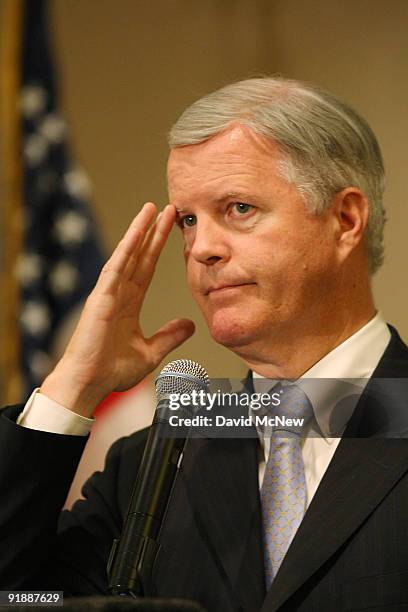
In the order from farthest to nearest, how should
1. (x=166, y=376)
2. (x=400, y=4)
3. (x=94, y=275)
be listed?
1. (x=94, y=275)
2. (x=400, y=4)
3. (x=166, y=376)

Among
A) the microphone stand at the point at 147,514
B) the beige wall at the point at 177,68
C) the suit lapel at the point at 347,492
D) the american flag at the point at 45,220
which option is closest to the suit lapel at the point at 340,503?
the suit lapel at the point at 347,492

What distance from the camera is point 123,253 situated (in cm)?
193

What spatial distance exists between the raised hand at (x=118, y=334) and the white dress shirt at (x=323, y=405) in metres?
0.03

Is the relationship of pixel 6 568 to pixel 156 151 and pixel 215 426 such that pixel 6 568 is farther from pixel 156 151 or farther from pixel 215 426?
pixel 156 151

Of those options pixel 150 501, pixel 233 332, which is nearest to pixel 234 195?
pixel 233 332

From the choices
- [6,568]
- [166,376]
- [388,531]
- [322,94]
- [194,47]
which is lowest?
[6,568]

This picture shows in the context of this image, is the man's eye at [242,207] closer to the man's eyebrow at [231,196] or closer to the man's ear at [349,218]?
the man's eyebrow at [231,196]

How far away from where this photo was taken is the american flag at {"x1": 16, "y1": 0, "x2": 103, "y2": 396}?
3346mm

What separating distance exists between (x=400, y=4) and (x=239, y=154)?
1.53 metres

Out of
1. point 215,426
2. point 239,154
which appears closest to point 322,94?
point 239,154

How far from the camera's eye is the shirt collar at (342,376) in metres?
1.73

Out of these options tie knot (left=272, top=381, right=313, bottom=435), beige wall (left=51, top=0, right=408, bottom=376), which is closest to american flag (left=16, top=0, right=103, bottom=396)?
beige wall (left=51, top=0, right=408, bottom=376)

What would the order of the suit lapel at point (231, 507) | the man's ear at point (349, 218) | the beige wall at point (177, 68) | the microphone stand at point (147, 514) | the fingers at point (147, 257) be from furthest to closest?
the beige wall at point (177, 68)
the fingers at point (147, 257)
the man's ear at point (349, 218)
the suit lapel at point (231, 507)
the microphone stand at point (147, 514)

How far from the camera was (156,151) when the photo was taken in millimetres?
3379
